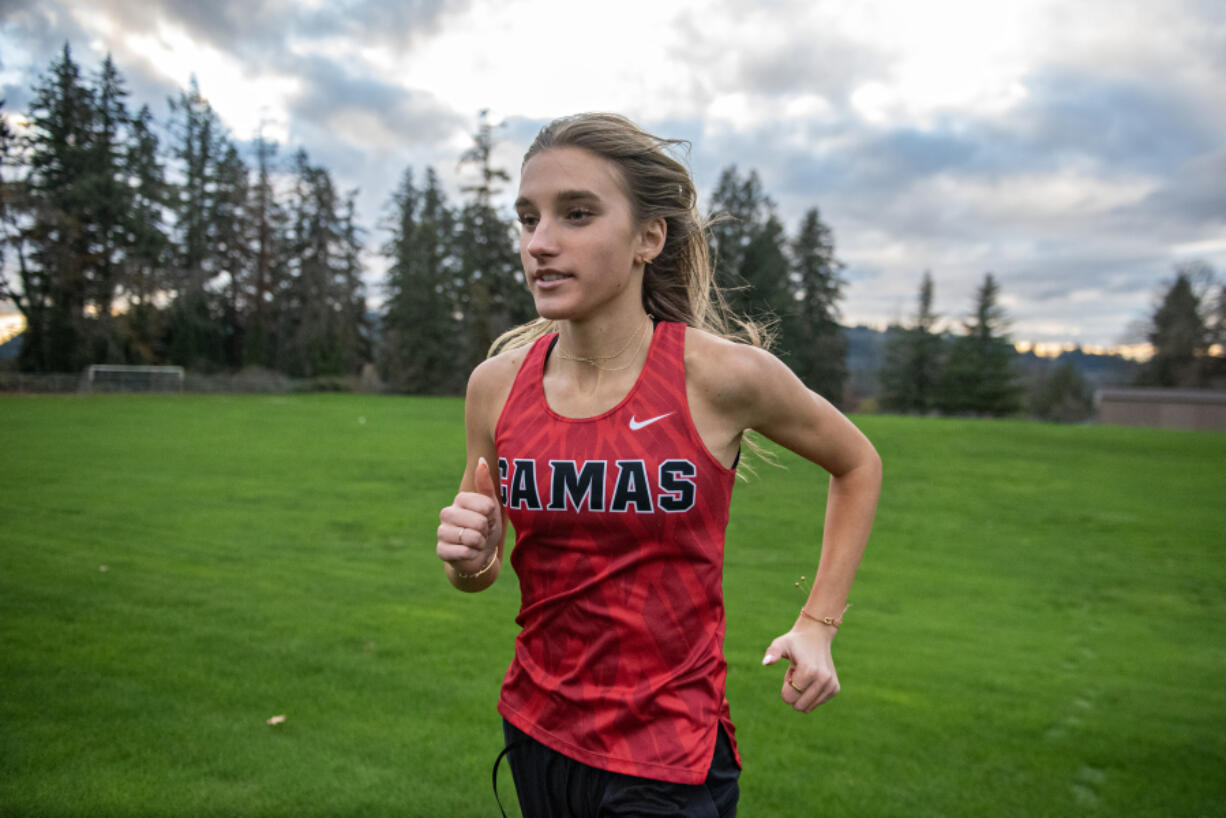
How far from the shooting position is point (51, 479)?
14.2m

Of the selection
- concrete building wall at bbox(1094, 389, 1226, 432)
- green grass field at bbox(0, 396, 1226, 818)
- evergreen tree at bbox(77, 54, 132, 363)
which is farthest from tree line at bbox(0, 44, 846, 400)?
green grass field at bbox(0, 396, 1226, 818)

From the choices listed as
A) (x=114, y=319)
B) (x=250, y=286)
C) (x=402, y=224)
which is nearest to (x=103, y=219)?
(x=114, y=319)

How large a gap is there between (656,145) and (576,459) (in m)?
0.86

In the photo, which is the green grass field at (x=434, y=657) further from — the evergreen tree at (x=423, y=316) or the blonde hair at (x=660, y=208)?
the evergreen tree at (x=423, y=316)

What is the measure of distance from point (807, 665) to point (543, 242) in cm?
118

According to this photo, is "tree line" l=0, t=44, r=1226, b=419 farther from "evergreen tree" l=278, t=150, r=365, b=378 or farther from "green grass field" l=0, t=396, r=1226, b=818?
"green grass field" l=0, t=396, r=1226, b=818

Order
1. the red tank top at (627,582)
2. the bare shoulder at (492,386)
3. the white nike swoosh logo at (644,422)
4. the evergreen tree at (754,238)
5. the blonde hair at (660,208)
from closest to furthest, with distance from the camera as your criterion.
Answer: the red tank top at (627,582) → the white nike swoosh logo at (644,422) → the blonde hair at (660,208) → the bare shoulder at (492,386) → the evergreen tree at (754,238)

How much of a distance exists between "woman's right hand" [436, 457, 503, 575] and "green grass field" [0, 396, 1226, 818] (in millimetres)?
2404

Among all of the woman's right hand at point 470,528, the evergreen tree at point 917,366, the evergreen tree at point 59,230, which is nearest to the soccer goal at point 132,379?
the evergreen tree at point 59,230

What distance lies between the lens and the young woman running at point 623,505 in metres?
1.88

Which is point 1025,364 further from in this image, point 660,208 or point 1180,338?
point 660,208

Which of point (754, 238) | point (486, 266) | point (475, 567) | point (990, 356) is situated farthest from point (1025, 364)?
point (475, 567)

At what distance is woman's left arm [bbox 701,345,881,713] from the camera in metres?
1.98

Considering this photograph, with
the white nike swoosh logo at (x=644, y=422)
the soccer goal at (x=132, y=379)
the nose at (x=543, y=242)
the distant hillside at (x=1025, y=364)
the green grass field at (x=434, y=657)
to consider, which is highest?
the distant hillside at (x=1025, y=364)
